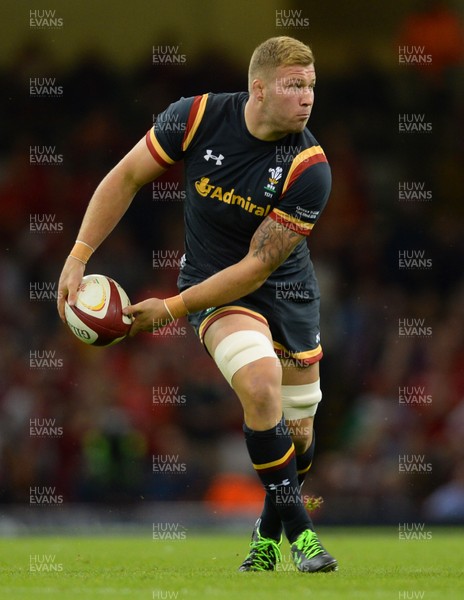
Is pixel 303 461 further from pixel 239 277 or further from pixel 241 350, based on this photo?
pixel 239 277

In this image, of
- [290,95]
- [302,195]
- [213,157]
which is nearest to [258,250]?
[302,195]

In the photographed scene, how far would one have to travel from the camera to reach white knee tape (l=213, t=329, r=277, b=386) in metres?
5.51

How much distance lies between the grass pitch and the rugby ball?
39.3 inches

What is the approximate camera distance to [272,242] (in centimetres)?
561

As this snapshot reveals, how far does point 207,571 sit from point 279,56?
2220 mm

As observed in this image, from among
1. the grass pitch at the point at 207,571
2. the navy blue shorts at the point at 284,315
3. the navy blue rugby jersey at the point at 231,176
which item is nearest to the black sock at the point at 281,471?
the grass pitch at the point at 207,571

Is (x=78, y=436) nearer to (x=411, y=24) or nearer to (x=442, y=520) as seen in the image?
(x=442, y=520)

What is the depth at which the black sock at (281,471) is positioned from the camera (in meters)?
5.55

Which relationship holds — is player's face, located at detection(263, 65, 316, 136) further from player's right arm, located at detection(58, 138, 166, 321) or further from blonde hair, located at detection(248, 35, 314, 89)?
player's right arm, located at detection(58, 138, 166, 321)

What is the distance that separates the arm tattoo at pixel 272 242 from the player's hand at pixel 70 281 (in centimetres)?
77

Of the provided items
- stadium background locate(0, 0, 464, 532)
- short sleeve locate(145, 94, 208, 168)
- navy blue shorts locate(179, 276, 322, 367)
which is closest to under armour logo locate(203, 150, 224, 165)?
short sleeve locate(145, 94, 208, 168)

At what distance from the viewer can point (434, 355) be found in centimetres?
1152

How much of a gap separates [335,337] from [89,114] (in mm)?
3125

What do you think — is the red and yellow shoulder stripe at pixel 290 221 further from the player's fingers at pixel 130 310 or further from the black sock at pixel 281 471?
the black sock at pixel 281 471
